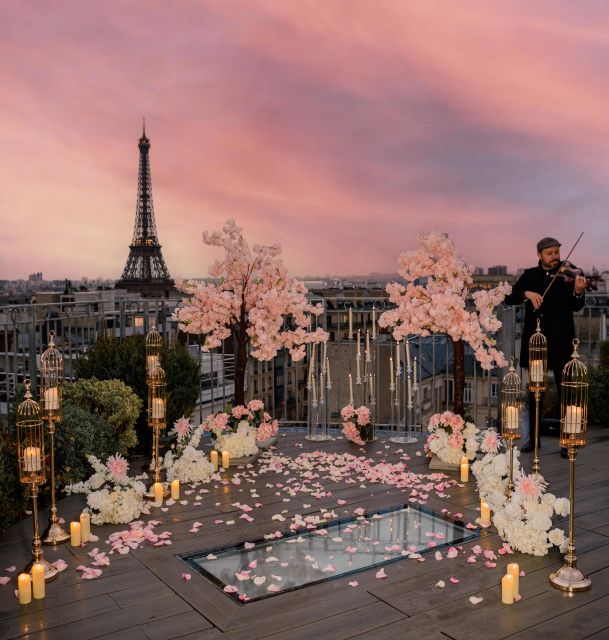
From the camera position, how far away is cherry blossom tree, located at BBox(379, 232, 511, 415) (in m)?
6.15

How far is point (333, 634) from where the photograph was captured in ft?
10.9

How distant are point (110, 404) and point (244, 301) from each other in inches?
66.8

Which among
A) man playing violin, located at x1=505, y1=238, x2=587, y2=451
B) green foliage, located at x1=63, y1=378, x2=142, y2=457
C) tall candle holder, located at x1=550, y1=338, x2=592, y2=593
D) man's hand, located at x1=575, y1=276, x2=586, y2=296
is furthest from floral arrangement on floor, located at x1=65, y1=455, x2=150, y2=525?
man's hand, located at x1=575, y1=276, x2=586, y2=296

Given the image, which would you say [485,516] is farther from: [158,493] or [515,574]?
[158,493]

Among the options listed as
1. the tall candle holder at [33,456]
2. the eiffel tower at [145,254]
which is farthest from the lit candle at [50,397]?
the eiffel tower at [145,254]

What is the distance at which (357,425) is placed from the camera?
7.47 metres

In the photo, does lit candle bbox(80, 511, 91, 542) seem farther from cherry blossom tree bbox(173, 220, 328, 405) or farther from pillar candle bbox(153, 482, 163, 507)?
cherry blossom tree bbox(173, 220, 328, 405)

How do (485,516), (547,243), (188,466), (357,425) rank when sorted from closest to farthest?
(485,516) → (188,466) → (547,243) → (357,425)

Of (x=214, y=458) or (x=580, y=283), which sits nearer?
(x=580, y=283)

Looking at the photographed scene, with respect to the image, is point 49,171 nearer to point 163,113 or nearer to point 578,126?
point 163,113

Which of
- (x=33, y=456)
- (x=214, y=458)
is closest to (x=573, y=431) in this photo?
(x=33, y=456)

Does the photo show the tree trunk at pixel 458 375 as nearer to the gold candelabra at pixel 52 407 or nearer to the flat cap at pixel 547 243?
the flat cap at pixel 547 243

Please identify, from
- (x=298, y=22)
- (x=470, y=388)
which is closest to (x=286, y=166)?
(x=298, y=22)

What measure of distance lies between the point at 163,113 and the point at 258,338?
13842 millimetres
